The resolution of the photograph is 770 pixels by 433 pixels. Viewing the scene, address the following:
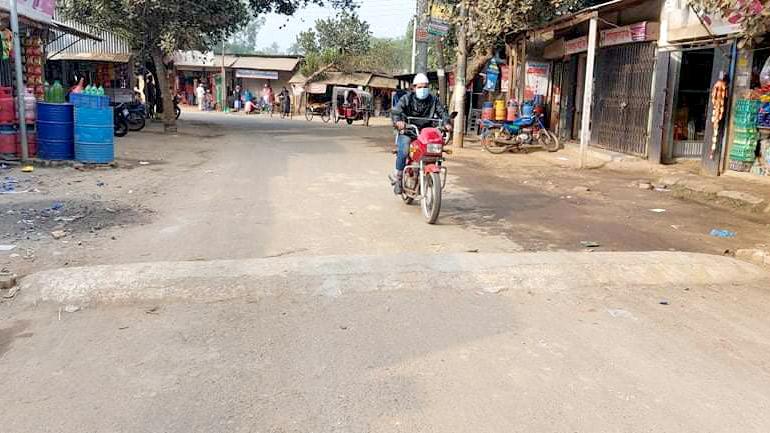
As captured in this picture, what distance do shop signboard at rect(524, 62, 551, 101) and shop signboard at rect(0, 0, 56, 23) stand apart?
13048mm

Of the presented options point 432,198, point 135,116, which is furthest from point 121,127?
point 432,198

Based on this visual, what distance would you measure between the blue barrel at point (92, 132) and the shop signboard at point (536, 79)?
12705 millimetres

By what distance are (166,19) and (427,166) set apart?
48.7 feet

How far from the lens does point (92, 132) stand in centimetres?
1189

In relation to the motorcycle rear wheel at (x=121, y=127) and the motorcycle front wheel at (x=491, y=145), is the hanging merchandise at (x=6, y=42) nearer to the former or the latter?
the motorcycle rear wheel at (x=121, y=127)

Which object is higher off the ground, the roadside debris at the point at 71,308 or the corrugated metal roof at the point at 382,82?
the corrugated metal roof at the point at 382,82

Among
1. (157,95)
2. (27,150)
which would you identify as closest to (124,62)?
(157,95)

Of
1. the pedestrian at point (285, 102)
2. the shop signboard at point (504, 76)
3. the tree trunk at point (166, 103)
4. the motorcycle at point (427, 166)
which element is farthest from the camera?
the pedestrian at point (285, 102)

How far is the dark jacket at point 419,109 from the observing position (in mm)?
8555

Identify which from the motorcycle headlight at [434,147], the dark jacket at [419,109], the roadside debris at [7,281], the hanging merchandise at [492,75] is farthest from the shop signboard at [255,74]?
the roadside debris at [7,281]

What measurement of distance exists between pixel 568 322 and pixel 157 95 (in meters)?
29.3

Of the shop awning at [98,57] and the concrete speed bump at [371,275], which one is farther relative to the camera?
the shop awning at [98,57]

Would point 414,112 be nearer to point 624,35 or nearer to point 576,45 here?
point 624,35

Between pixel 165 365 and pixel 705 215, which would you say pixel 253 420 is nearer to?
pixel 165 365
